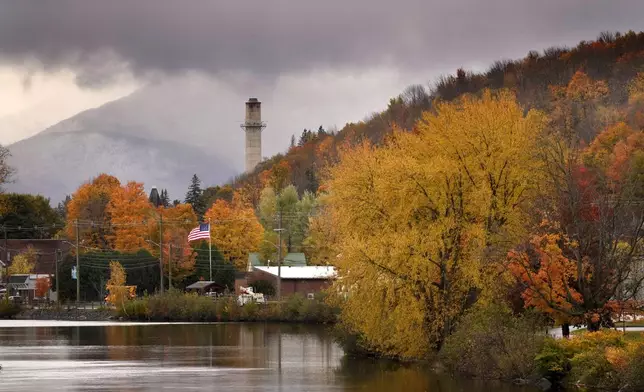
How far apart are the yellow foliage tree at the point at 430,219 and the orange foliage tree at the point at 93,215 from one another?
7974 cm

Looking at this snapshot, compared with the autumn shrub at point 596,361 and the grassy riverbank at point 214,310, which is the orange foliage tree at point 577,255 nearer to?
the autumn shrub at point 596,361

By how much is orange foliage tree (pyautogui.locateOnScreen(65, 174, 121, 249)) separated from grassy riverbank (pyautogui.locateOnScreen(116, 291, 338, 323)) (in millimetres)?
32044

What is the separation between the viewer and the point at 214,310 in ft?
313

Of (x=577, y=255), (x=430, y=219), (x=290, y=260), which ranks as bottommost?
(x=577, y=255)

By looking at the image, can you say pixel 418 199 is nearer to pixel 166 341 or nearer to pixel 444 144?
pixel 444 144

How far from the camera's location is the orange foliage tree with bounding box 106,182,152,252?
12750 centimetres

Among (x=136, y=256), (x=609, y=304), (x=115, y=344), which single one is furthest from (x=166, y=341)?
(x=136, y=256)

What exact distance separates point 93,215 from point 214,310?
48412mm

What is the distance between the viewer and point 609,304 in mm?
45531

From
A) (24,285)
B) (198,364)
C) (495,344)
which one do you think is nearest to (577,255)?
(495,344)

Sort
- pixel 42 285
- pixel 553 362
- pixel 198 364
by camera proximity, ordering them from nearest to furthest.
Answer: pixel 553 362 → pixel 198 364 → pixel 42 285

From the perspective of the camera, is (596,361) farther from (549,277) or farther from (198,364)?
(198,364)

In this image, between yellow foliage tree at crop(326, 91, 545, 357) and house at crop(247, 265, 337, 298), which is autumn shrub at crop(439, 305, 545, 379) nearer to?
yellow foliage tree at crop(326, 91, 545, 357)

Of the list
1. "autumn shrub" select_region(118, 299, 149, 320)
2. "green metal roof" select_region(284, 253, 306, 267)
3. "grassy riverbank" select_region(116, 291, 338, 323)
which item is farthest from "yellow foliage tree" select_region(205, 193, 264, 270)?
"autumn shrub" select_region(118, 299, 149, 320)
